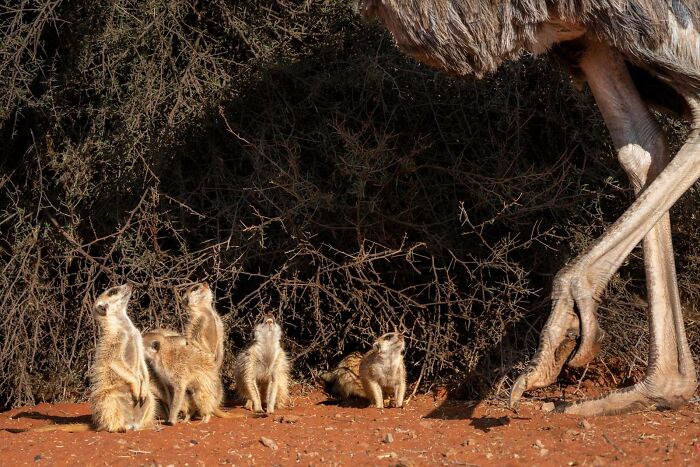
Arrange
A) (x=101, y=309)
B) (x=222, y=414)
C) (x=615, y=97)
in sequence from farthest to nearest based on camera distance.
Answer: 1. (x=222, y=414)
2. (x=101, y=309)
3. (x=615, y=97)

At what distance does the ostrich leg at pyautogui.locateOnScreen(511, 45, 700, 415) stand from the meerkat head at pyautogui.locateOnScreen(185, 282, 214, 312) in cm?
257

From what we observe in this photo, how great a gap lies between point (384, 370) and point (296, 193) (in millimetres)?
1413

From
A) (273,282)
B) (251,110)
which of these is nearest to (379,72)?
(251,110)

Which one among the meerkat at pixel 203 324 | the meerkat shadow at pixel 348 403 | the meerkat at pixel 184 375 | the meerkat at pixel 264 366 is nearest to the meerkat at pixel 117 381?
the meerkat at pixel 184 375

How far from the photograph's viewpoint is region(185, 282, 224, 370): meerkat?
6.78 meters

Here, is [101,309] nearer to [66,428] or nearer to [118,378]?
[118,378]

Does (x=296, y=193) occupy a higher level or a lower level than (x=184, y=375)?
higher

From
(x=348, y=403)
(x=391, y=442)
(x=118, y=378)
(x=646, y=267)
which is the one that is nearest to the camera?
(x=391, y=442)

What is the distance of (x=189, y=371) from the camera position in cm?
650

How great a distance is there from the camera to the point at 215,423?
6.39m

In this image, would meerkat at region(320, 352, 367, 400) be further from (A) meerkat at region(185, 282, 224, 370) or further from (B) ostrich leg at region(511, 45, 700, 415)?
(B) ostrich leg at region(511, 45, 700, 415)

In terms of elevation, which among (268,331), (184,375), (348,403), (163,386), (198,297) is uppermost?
(198,297)

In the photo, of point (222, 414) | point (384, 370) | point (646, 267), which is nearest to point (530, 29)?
point (646, 267)

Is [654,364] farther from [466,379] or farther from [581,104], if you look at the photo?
[581,104]
